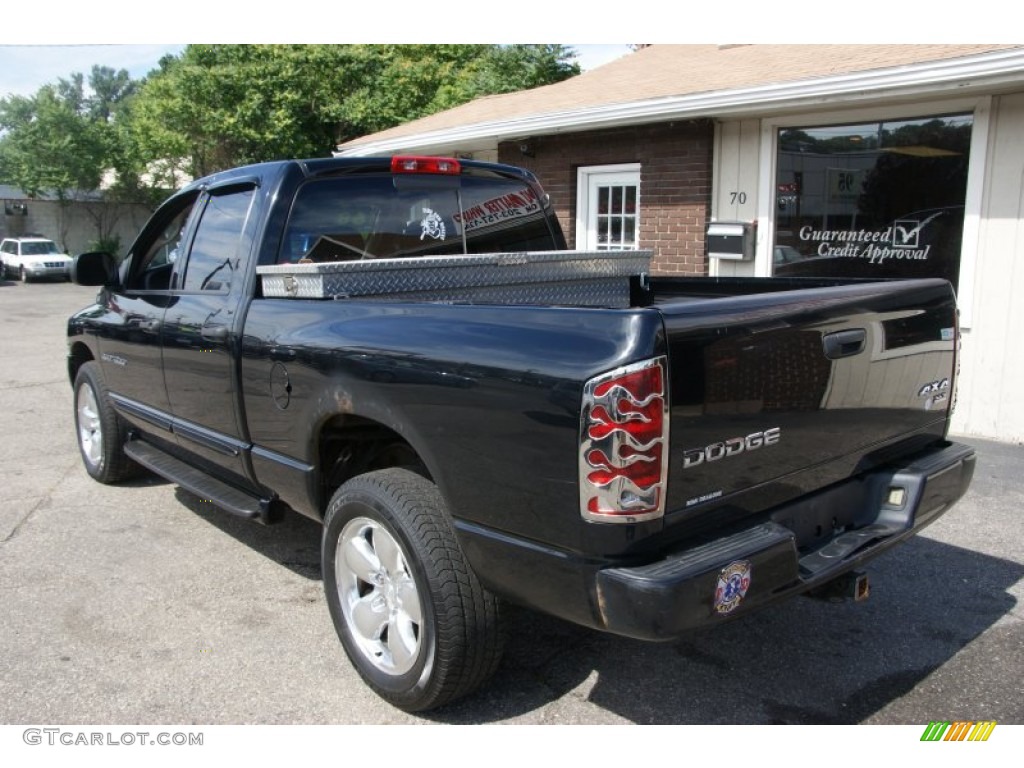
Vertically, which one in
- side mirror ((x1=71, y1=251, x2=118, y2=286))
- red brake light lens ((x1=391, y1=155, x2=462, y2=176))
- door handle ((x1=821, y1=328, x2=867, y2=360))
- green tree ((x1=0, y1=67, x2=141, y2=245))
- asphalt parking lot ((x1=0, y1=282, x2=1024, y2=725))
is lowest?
asphalt parking lot ((x1=0, y1=282, x2=1024, y2=725))

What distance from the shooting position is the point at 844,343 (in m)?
2.75

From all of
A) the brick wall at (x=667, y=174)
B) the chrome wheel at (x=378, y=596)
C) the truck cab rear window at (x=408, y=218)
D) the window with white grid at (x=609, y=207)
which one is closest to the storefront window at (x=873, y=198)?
the brick wall at (x=667, y=174)

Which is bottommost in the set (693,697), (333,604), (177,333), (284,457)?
(693,697)

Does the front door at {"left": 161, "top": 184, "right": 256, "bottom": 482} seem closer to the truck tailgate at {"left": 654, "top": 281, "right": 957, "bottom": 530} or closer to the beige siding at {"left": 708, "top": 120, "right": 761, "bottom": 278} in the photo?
the truck tailgate at {"left": 654, "top": 281, "right": 957, "bottom": 530}

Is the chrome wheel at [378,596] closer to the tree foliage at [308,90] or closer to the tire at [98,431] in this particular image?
the tire at [98,431]

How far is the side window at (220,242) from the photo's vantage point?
12.8 ft

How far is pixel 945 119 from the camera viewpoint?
21.8ft

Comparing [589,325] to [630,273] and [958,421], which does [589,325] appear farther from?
[958,421]

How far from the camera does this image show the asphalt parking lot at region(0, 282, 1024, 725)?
3000mm

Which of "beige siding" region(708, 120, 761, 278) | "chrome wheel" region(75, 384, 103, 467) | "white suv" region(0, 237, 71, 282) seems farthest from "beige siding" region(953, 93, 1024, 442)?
"white suv" region(0, 237, 71, 282)

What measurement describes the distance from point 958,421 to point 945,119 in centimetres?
244

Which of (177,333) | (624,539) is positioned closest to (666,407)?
(624,539)

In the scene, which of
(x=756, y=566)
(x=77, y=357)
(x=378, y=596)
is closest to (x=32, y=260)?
(x=77, y=357)

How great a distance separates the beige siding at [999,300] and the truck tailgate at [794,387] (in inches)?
150
